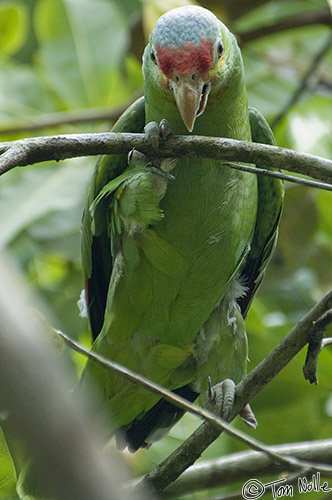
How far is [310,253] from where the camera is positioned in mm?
3461

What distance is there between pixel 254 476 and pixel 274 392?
20.6 inches

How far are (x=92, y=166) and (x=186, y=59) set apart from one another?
5.70 feet

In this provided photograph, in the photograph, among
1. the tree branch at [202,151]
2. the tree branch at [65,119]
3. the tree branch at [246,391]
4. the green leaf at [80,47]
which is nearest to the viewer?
the tree branch at [202,151]

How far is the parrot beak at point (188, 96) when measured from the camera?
228 cm

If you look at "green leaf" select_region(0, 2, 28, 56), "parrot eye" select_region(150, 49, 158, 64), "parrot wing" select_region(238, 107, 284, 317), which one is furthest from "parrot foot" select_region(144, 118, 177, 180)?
"green leaf" select_region(0, 2, 28, 56)

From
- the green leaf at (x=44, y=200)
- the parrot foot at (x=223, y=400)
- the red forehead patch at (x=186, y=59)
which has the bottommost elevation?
the parrot foot at (x=223, y=400)

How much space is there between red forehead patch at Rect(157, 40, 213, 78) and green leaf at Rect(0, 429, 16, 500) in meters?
1.26

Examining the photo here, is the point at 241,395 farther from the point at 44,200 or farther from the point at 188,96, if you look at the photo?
the point at 44,200

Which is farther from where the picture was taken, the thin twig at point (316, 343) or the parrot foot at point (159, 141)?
the parrot foot at point (159, 141)

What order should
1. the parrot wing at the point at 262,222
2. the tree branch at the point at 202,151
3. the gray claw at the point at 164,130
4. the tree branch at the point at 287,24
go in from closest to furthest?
the tree branch at the point at 202,151, the gray claw at the point at 164,130, the parrot wing at the point at 262,222, the tree branch at the point at 287,24

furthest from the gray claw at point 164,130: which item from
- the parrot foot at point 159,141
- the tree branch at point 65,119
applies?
the tree branch at point 65,119

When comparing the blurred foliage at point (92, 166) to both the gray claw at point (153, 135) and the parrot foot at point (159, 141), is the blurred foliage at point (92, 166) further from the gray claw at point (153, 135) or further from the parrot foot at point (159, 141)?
the gray claw at point (153, 135)

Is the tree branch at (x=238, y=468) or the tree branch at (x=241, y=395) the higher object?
the tree branch at (x=241, y=395)

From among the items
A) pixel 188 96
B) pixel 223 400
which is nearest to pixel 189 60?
pixel 188 96
